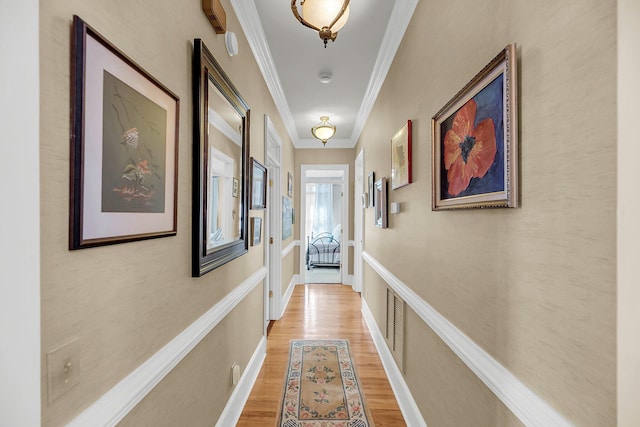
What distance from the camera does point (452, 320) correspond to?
4.48 feet

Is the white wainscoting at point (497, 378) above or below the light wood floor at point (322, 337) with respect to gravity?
above

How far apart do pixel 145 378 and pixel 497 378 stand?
→ 113cm

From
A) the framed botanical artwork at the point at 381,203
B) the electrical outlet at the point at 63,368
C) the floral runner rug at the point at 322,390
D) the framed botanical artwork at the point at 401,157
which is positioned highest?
the framed botanical artwork at the point at 401,157

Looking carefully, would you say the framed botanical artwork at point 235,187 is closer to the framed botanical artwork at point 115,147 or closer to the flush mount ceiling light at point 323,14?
the framed botanical artwork at point 115,147

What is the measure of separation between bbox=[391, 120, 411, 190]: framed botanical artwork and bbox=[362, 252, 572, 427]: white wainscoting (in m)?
0.86

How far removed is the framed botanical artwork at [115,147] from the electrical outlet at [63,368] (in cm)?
23

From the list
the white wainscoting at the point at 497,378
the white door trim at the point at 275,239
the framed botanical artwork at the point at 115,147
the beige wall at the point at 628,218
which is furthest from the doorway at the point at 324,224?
the beige wall at the point at 628,218

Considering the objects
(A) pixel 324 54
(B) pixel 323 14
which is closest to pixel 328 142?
(A) pixel 324 54

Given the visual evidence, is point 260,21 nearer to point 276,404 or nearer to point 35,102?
point 35,102

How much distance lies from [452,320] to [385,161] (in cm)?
178

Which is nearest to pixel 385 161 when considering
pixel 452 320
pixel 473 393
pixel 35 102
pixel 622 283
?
pixel 452 320

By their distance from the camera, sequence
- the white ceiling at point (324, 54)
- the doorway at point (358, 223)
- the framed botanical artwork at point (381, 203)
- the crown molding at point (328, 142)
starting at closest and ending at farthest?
the white ceiling at point (324, 54), the framed botanical artwork at point (381, 203), the doorway at point (358, 223), the crown molding at point (328, 142)

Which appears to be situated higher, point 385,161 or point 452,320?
point 385,161

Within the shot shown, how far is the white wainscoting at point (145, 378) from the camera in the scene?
0.79 m
